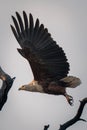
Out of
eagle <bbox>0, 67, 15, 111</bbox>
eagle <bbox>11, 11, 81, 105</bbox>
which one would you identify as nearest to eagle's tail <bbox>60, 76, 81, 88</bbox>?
eagle <bbox>11, 11, 81, 105</bbox>

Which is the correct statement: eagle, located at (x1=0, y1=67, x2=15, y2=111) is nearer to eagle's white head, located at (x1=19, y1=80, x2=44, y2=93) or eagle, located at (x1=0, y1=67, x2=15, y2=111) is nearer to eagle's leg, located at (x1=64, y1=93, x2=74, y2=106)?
eagle's white head, located at (x1=19, y1=80, x2=44, y2=93)

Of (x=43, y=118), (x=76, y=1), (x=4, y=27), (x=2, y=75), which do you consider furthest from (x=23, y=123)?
(x=76, y=1)

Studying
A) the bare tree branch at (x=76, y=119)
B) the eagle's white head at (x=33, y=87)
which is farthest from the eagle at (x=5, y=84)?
the bare tree branch at (x=76, y=119)

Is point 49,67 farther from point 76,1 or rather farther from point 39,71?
point 76,1

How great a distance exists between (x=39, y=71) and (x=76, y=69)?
0.19 meters

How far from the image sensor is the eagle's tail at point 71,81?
5.22 feet

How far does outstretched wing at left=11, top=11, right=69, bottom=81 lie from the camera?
157cm

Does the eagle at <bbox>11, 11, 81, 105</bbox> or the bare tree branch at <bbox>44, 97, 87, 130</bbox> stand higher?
the eagle at <bbox>11, 11, 81, 105</bbox>

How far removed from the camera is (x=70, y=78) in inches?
62.7

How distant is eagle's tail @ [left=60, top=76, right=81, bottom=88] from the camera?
159cm

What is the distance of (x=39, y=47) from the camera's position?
5.19 ft

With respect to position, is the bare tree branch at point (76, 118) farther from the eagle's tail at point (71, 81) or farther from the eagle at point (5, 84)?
the eagle at point (5, 84)

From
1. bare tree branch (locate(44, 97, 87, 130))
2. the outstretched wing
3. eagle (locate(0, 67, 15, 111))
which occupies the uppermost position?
the outstretched wing

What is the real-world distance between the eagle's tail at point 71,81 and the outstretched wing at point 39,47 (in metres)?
0.01
